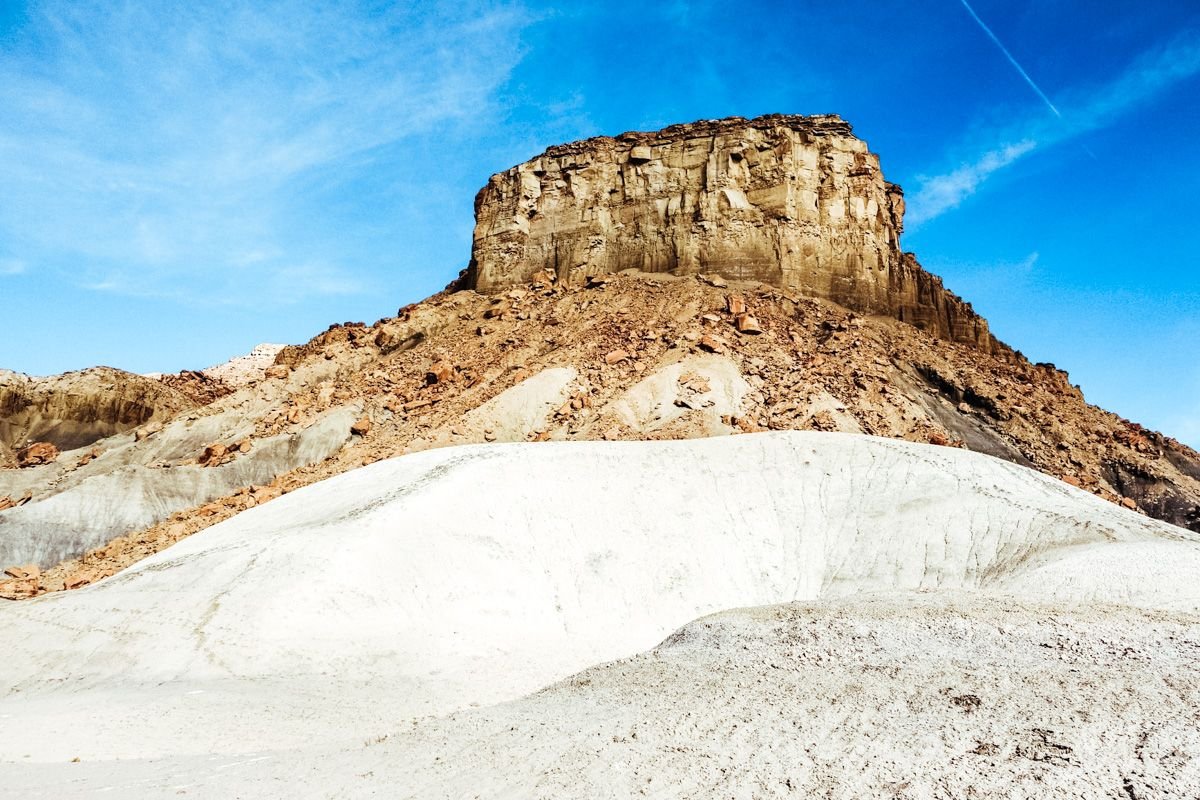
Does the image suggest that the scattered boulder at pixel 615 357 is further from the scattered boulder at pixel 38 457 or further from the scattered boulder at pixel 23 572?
the scattered boulder at pixel 38 457

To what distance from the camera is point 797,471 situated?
2378cm

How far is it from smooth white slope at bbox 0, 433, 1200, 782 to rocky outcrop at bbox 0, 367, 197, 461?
36639 millimetres

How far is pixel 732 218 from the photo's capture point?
4200cm

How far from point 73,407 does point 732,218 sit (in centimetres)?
4195

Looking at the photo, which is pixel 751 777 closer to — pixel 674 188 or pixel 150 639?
pixel 150 639

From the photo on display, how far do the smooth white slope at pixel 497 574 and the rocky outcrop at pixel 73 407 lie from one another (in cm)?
3664

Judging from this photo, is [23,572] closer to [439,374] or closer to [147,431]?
[147,431]

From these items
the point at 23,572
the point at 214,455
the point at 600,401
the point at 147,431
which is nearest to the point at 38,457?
the point at 147,431

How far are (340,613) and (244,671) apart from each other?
6.68 ft

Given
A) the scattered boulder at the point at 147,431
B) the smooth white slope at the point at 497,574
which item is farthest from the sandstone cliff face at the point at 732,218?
the smooth white slope at the point at 497,574

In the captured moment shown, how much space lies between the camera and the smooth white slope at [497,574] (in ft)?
45.5

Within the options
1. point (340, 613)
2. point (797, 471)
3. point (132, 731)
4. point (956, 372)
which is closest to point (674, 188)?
point (956, 372)

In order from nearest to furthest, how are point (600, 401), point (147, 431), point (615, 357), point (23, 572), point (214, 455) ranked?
point (23, 572) < point (600, 401) < point (214, 455) < point (615, 357) < point (147, 431)

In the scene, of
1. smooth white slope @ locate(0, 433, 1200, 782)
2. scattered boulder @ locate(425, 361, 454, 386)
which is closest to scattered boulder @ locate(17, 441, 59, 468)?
scattered boulder @ locate(425, 361, 454, 386)
